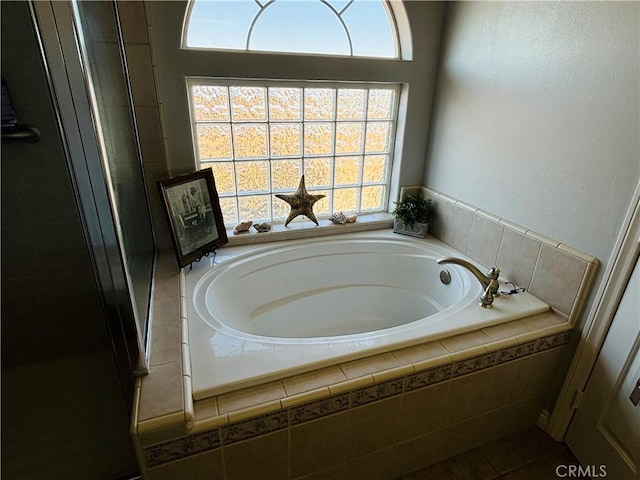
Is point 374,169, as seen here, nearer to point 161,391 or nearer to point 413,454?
point 413,454

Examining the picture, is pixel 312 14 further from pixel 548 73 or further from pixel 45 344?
pixel 45 344

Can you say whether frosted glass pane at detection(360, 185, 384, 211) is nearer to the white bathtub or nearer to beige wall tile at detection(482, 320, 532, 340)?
the white bathtub

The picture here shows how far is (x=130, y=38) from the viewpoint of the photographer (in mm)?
1626

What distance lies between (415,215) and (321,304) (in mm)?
820

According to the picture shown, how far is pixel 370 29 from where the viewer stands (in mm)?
2064

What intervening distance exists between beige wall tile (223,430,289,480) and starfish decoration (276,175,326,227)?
1.32 meters

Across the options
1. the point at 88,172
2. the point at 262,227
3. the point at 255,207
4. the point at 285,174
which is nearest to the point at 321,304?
the point at 262,227

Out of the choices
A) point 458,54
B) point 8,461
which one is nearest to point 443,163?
point 458,54

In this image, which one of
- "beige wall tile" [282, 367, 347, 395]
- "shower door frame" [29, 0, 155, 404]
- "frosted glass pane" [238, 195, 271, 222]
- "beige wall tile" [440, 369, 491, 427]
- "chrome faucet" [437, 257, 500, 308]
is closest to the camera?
"shower door frame" [29, 0, 155, 404]

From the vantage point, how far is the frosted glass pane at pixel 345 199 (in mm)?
2408

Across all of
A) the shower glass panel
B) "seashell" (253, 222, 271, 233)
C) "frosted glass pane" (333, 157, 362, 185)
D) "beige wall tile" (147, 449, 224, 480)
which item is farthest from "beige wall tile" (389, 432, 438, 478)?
"frosted glass pane" (333, 157, 362, 185)

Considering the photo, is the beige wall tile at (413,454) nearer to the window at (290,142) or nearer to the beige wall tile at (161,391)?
the beige wall tile at (161,391)

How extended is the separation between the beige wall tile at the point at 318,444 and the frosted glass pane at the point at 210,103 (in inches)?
62.5

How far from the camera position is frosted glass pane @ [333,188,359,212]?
2.41m
